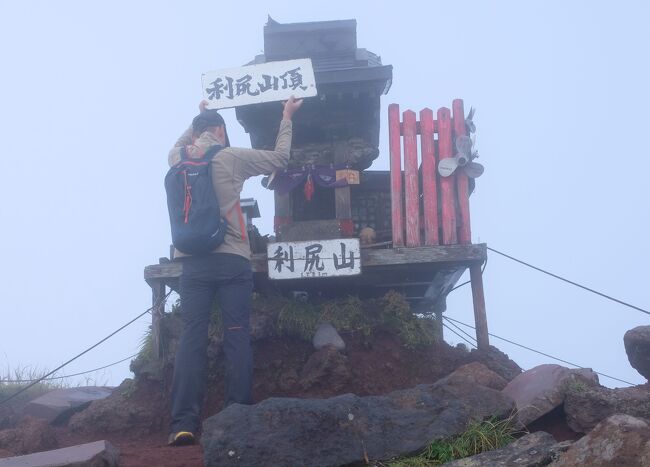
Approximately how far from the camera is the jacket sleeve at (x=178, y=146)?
23.1 ft

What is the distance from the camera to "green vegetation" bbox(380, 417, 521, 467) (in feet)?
16.2

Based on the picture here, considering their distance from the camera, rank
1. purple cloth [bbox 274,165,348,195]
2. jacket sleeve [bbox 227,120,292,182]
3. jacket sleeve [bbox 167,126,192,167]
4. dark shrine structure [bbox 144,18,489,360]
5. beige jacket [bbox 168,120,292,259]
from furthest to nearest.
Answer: purple cloth [bbox 274,165,348,195] → dark shrine structure [bbox 144,18,489,360] → jacket sleeve [bbox 167,126,192,167] → jacket sleeve [bbox 227,120,292,182] → beige jacket [bbox 168,120,292,259]

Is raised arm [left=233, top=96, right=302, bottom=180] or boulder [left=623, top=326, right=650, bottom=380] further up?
raised arm [left=233, top=96, right=302, bottom=180]

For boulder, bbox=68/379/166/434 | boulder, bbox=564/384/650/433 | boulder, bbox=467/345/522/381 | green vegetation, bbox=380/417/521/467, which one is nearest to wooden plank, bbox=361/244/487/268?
boulder, bbox=467/345/522/381

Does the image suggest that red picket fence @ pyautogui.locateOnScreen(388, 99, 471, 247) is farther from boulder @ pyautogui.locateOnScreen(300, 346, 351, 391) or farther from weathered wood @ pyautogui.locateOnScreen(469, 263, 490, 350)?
boulder @ pyautogui.locateOnScreen(300, 346, 351, 391)

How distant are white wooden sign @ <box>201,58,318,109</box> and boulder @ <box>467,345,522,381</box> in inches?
143

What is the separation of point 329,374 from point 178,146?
110 inches

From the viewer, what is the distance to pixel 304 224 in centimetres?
924

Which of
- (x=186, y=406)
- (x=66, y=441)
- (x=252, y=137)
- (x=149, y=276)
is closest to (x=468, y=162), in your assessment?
(x=252, y=137)

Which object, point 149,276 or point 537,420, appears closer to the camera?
point 537,420

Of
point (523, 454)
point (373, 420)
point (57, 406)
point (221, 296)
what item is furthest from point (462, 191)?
point (57, 406)

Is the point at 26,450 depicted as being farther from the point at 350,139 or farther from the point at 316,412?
the point at 350,139

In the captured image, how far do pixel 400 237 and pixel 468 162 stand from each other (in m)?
1.26

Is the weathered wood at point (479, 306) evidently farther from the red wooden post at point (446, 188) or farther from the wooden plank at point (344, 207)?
the wooden plank at point (344, 207)
